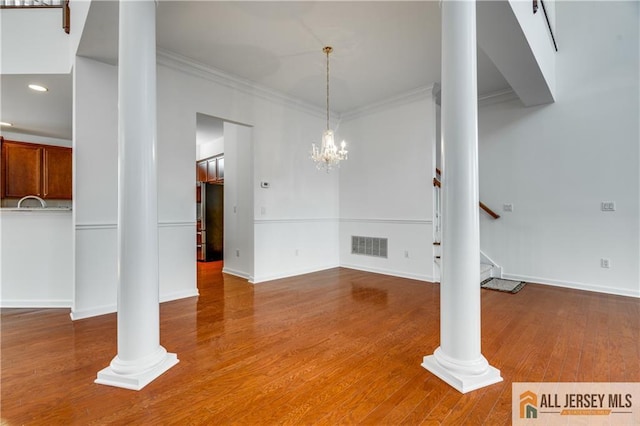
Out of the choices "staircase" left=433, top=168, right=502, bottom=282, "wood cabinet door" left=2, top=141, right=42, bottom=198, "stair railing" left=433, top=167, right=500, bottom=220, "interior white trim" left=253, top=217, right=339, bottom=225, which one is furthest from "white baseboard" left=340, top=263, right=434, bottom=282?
"wood cabinet door" left=2, top=141, right=42, bottom=198

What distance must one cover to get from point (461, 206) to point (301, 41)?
2.66 meters

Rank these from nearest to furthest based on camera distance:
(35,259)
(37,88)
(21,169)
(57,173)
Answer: (35,259)
(37,88)
(21,169)
(57,173)

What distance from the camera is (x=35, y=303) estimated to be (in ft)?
11.3

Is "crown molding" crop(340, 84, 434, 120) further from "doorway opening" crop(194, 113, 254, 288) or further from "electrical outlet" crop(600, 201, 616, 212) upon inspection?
"electrical outlet" crop(600, 201, 616, 212)

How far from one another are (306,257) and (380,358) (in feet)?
10.6

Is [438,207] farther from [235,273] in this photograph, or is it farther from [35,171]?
[35,171]

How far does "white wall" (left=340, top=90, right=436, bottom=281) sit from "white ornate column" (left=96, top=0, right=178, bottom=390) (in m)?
3.92

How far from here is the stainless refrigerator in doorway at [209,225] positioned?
670 centimetres

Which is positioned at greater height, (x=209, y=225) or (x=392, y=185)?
(x=392, y=185)

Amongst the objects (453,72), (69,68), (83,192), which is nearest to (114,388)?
(83,192)

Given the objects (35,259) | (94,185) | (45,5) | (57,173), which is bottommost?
(35,259)

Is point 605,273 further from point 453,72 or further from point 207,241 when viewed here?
point 207,241

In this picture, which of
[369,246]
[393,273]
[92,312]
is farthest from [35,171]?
[393,273]

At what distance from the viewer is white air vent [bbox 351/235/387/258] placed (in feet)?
17.6
